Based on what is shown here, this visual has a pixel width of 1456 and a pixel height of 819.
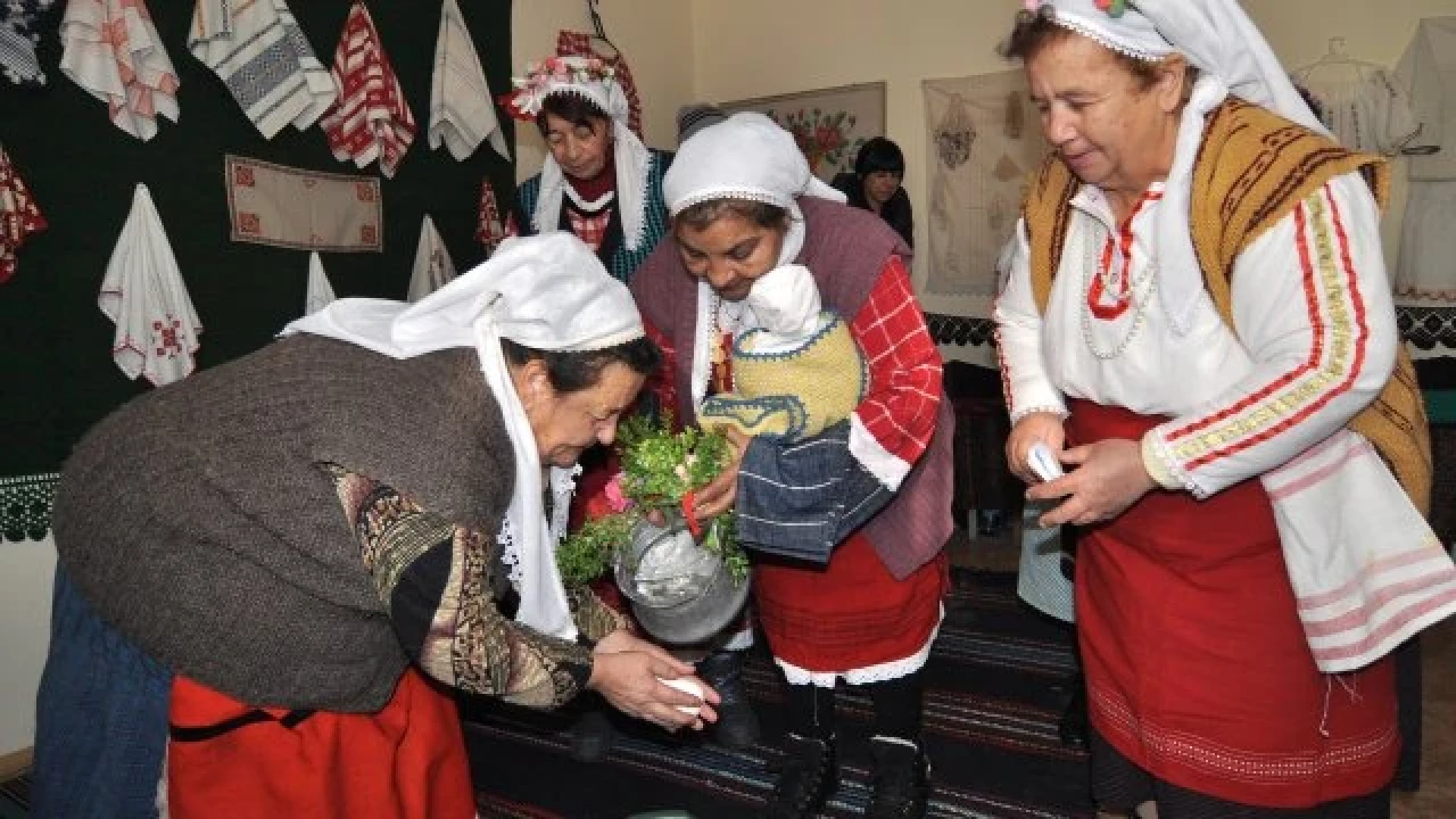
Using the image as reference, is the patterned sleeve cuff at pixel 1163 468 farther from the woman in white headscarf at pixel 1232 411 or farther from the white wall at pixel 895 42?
the white wall at pixel 895 42

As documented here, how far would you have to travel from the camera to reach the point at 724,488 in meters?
1.95

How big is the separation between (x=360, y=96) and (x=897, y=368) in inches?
117

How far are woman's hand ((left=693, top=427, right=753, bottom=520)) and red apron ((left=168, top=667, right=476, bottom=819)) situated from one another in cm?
64

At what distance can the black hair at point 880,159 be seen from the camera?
16.6ft

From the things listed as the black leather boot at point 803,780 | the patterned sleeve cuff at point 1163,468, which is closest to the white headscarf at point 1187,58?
the patterned sleeve cuff at point 1163,468

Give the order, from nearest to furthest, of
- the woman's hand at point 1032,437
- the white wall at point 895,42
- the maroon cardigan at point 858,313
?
the woman's hand at point 1032,437
the maroon cardigan at point 858,313
the white wall at point 895,42

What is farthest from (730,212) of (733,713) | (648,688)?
(733,713)

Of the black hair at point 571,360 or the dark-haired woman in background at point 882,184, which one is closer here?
the black hair at point 571,360

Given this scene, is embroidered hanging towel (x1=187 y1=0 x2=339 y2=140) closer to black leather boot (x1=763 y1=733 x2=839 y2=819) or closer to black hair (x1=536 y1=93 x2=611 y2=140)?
black hair (x1=536 y1=93 x2=611 y2=140)

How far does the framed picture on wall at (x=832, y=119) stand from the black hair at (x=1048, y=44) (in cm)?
469

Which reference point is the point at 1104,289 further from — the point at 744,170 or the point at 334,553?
the point at 334,553

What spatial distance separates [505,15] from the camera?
192 inches

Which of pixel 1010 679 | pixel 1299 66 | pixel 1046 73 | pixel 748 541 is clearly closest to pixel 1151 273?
pixel 1046 73

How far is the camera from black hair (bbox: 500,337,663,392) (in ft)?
4.88
